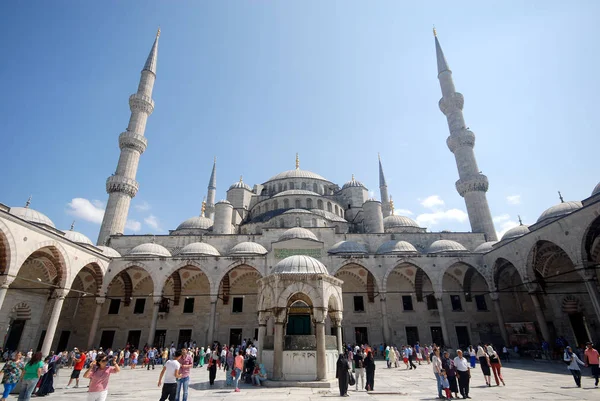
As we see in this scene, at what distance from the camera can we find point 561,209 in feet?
55.9

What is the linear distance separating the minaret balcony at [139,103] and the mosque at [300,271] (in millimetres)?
72

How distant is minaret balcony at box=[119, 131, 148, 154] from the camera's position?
23125 millimetres

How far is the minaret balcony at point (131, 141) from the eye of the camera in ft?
75.9

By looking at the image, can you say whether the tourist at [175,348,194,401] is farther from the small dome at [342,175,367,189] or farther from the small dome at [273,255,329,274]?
the small dome at [342,175,367,189]

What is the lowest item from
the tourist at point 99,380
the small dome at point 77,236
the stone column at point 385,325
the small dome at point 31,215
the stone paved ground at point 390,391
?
the stone paved ground at point 390,391

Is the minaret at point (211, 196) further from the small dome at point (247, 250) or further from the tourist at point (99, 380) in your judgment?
the tourist at point (99, 380)

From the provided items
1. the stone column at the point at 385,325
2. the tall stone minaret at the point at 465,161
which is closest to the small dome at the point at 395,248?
the stone column at the point at 385,325

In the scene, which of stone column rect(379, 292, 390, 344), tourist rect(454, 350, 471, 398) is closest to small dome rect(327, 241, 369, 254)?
stone column rect(379, 292, 390, 344)

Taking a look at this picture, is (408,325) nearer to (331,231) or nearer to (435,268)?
(435,268)

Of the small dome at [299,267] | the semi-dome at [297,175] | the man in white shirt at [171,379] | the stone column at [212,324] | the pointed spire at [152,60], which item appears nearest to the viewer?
the man in white shirt at [171,379]

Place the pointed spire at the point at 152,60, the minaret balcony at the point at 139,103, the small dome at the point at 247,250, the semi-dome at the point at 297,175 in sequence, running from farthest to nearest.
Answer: the semi-dome at the point at 297,175 < the pointed spire at the point at 152,60 < the minaret balcony at the point at 139,103 < the small dome at the point at 247,250

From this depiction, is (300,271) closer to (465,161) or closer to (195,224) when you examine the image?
(195,224)

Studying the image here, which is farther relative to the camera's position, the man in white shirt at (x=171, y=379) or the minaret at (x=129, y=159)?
the minaret at (x=129, y=159)

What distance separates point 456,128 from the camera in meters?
24.7
